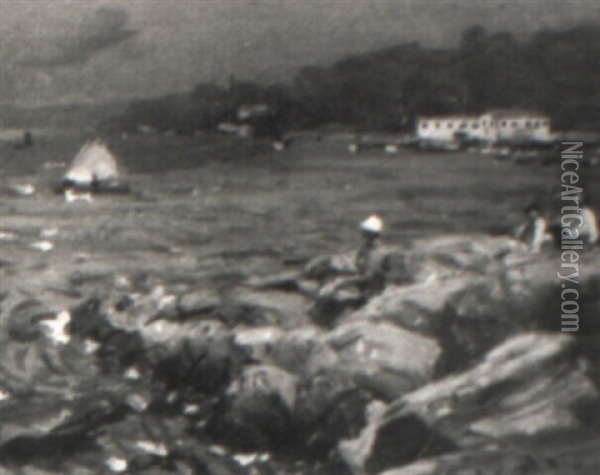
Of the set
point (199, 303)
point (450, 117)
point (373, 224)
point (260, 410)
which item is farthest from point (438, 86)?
point (260, 410)

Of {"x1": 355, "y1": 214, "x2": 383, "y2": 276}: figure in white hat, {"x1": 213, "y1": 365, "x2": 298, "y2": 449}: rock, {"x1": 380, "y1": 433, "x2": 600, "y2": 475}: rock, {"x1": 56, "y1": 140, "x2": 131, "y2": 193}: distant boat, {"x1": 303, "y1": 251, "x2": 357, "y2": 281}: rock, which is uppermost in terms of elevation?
{"x1": 56, "y1": 140, "x2": 131, "y2": 193}: distant boat

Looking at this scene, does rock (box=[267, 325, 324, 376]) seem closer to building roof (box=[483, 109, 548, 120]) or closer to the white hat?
the white hat

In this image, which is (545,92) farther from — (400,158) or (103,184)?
(103,184)

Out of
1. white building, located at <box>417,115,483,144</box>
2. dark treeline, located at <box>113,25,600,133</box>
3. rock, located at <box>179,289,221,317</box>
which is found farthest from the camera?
rock, located at <box>179,289,221,317</box>

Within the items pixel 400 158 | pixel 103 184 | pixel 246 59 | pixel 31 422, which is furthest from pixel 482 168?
pixel 31 422

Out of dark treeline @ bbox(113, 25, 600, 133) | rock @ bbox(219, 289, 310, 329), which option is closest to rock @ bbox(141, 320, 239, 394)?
rock @ bbox(219, 289, 310, 329)

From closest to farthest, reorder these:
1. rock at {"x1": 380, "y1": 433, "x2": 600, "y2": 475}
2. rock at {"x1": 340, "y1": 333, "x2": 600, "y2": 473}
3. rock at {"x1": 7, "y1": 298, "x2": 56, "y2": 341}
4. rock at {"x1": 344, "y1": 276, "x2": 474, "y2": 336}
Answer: rock at {"x1": 380, "y1": 433, "x2": 600, "y2": 475} → rock at {"x1": 340, "y1": 333, "x2": 600, "y2": 473} → rock at {"x1": 344, "y1": 276, "x2": 474, "y2": 336} → rock at {"x1": 7, "y1": 298, "x2": 56, "y2": 341}

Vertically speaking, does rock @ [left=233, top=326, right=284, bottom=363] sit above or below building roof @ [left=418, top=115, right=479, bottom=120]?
below
